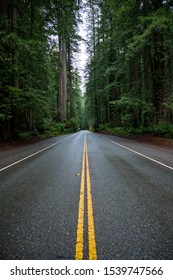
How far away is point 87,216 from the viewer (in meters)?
3.80

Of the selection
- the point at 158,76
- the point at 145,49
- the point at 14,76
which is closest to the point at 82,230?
the point at 14,76

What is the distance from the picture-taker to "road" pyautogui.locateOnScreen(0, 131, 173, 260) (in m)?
2.81

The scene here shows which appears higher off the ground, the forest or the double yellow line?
the forest

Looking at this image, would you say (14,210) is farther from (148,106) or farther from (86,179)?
(148,106)

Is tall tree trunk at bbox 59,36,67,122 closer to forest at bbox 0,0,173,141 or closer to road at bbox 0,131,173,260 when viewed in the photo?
forest at bbox 0,0,173,141

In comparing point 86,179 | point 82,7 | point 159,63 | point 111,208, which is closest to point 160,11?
point 159,63

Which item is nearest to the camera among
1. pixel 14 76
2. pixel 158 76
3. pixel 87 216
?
pixel 87 216

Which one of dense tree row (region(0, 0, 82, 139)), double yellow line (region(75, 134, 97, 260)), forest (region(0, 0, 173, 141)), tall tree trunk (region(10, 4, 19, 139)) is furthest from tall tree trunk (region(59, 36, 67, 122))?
double yellow line (region(75, 134, 97, 260))

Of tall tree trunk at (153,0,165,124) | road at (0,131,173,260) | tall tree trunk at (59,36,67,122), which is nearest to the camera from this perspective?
road at (0,131,173,260)

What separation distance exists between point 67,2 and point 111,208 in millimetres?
15974

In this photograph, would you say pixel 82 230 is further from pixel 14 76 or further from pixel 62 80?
pixel 62 80

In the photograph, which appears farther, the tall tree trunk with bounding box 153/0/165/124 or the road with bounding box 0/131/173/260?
the tall tree trunk with bounding box 153/0/165/124

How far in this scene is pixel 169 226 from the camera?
3.41 meters

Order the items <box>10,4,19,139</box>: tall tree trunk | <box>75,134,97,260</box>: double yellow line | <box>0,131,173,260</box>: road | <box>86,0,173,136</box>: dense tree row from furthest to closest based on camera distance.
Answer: <box>10,4,19,139</box>: tall tree trunk
<box>86,0,173,136</box>: dense tree row
<box>0,131,173,260</box>: road
<box>75,134,97,260</box>: double yellow line
